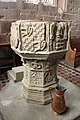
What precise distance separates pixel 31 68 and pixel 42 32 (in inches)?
16.6

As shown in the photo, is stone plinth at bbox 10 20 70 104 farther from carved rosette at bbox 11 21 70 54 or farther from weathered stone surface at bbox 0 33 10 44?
weathered stone surface at bbox 0 33 10 44

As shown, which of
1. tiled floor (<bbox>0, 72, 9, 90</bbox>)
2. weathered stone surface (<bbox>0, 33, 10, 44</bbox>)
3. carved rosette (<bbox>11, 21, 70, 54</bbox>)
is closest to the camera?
carved rosette (<bbox>11, 21, 70, 54</bbox>)

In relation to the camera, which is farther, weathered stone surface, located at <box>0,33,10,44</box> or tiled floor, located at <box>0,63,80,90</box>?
weathered stone surface, located at <box>0,33,10,44</box>

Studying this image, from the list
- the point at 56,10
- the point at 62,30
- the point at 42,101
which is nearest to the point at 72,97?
the point at 42,101

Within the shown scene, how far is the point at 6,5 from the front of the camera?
3.09 m

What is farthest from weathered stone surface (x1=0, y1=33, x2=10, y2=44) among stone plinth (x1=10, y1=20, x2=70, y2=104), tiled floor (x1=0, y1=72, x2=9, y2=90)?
stone plinth (x1=10, y1=20, x2=70, y2=104)

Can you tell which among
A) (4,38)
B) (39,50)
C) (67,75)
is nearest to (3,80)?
(4,38)

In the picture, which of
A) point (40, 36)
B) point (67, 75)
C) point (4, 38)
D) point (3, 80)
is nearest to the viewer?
point (40, 36)

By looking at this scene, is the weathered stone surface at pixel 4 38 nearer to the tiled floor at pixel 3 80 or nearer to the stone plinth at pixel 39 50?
the tiled floor at pixel 3 80

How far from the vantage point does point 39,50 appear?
1326 mm

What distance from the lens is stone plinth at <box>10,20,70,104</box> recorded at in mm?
1279

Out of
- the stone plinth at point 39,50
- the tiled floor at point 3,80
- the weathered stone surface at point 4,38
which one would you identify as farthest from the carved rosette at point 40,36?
the weathered stone surface at point 4,38

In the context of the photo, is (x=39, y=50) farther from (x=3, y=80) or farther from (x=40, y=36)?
(x=3, y=80)

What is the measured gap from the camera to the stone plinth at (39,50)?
1279mm
